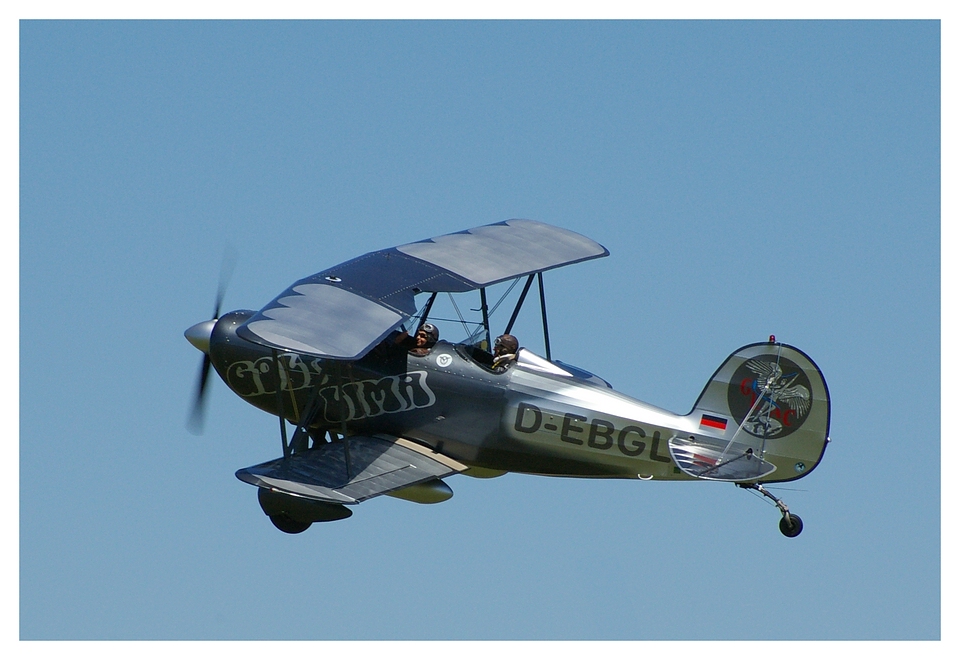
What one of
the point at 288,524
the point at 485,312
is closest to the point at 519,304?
the point at 485,312

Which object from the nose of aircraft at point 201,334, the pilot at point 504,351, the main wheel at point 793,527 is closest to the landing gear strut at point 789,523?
the main wheel at point 793,527

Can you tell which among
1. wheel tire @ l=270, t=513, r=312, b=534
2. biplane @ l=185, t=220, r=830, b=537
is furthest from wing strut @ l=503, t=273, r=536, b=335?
wheel tire @ l=270, t=513, r=312, b=534

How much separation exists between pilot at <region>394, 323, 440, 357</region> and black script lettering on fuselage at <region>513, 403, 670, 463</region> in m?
1.30

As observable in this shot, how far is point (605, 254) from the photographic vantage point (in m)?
24.2

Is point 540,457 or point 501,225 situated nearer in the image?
point 540,457

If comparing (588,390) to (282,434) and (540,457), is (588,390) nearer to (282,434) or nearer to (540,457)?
(540,457)

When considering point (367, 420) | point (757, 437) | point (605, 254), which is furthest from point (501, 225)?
point (757, 437)

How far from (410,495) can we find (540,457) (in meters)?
1.54

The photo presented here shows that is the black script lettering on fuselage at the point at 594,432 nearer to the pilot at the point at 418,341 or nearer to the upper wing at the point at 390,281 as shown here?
the pilot at the point at 418,341

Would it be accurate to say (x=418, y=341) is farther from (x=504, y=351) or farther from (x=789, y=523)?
(x=789, y=523)

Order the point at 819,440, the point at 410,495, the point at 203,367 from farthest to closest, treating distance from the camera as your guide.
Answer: the point at 203,367, the point at 410,495, the point at 819,440

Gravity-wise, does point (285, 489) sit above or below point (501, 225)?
below

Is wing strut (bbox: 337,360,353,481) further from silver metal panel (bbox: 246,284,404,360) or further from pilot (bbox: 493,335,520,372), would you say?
pilot (bbox: 493,335,520,372)

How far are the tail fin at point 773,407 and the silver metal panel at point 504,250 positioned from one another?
9.63 feet
